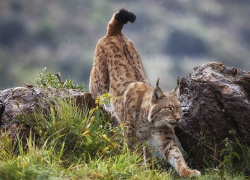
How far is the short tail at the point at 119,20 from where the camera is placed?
30.1 ft

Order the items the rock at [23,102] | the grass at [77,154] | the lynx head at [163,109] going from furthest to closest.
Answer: the lynx head at [163,109] → the rock at [23,102] → the grass at [77,154]

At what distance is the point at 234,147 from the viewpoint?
25.2 feet

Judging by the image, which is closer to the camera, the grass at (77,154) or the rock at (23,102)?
the grass at (77,154)

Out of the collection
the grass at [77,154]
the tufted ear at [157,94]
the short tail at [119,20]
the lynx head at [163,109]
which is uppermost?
the short tail at [119,20]

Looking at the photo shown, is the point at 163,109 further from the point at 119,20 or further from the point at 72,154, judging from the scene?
the point at 119,20

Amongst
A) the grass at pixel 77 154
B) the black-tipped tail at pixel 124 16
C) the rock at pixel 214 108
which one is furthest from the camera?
the black-tipped tail at pixel 124 16

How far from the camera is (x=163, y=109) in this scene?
7281 millimetres

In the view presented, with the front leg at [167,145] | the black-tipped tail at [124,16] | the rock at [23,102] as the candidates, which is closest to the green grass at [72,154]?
the rock at [23,102]

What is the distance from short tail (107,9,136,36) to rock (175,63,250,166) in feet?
5.59

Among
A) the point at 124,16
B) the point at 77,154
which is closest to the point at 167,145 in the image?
the point at 77,154

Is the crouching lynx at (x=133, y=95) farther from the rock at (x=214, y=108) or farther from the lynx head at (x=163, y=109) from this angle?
the rock at (x=214, y=108)

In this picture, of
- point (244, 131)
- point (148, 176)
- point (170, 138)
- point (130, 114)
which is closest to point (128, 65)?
point (130, 114)

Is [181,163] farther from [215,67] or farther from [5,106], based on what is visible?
[5,106]

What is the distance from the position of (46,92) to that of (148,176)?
7.97 ft
